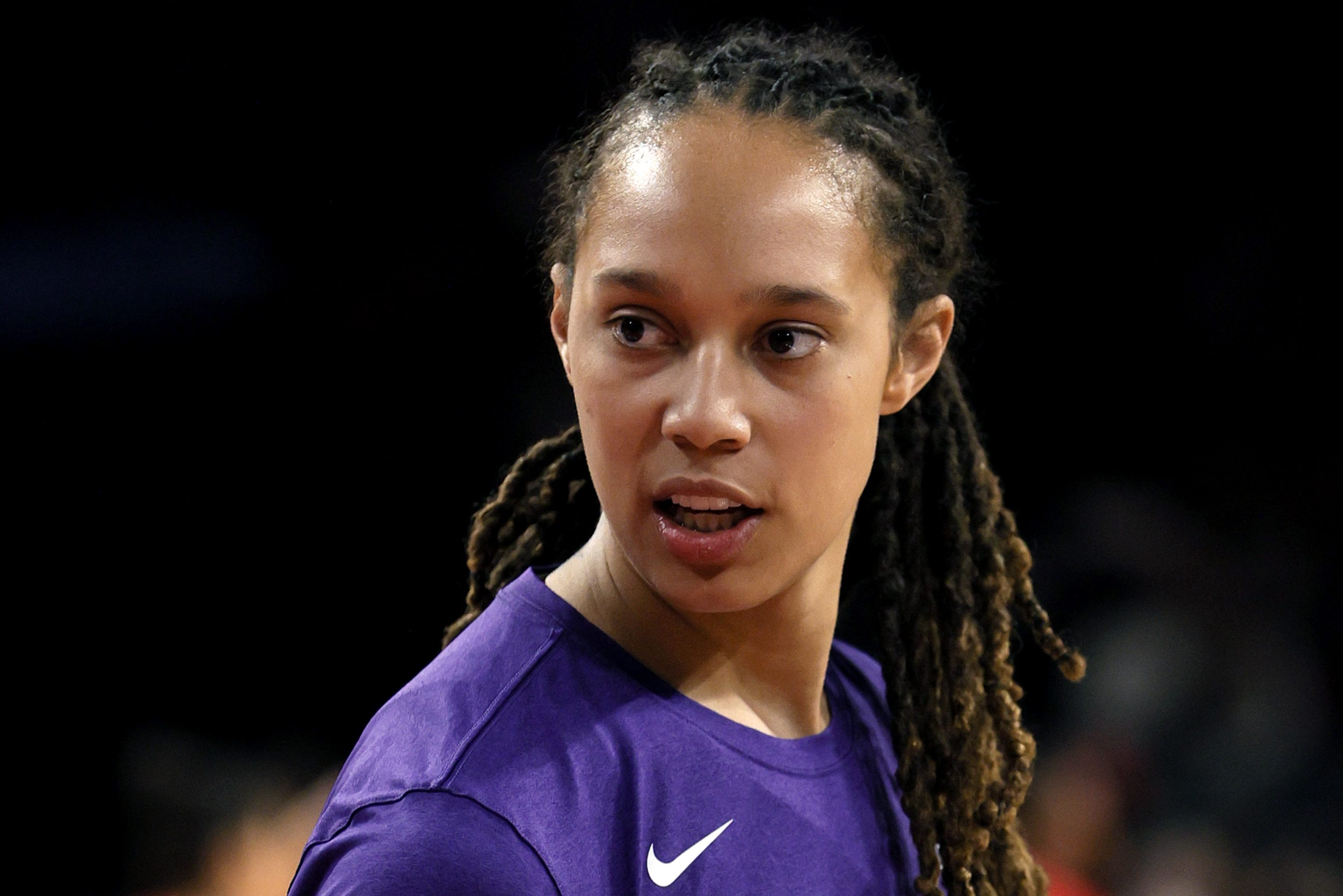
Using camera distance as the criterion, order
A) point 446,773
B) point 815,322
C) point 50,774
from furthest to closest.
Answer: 1. point 50,774
2. point 815,322
3. point 446,773

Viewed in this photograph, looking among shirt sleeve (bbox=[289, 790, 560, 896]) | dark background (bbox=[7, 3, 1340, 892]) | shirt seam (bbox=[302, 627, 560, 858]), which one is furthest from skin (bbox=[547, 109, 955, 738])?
dark background (bbox=[7, 3, 1340, 892])

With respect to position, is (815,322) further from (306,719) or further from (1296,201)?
(1296,201)

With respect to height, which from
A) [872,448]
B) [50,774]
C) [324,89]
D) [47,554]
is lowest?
[50,774]

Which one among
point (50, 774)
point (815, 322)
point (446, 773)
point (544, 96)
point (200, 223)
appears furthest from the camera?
point (544, 96)

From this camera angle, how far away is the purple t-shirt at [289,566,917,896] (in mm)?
1086

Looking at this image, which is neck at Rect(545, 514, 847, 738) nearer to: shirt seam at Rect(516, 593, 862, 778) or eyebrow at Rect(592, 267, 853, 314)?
shirt seam at Rect(516, 593, 862, 778)

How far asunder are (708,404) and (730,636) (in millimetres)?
302

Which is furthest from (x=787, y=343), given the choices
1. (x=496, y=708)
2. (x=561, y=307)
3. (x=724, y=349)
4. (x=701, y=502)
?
(x=496, y=708)

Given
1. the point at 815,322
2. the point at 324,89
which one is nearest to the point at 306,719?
the point at 324,89

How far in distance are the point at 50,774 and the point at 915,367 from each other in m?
1.50

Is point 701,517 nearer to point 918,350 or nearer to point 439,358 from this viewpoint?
point 918,350

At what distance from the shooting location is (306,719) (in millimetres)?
2377

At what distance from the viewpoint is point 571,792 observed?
1178 mm

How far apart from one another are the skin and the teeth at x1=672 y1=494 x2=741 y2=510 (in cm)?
2
